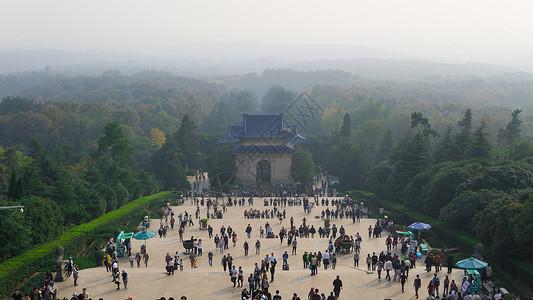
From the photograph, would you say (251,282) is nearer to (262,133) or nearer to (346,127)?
(262,133)

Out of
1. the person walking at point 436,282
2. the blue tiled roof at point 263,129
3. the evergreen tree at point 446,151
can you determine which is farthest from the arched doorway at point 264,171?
the person walking at point 436,282

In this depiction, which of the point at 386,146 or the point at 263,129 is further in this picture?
the point at 386,146

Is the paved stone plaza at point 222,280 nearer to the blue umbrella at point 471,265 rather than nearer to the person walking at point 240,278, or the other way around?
the person walking at point 240,278

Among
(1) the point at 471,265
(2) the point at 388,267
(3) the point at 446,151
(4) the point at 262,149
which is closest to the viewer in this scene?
(1) the point at 471,265

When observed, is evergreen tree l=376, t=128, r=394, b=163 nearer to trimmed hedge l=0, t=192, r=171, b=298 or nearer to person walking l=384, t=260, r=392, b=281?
trimmed hedge l=0, t=192, r=171, b=298

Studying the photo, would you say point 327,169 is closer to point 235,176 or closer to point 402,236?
point 235,176

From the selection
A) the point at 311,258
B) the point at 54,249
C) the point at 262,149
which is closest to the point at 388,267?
the point at 311,258
